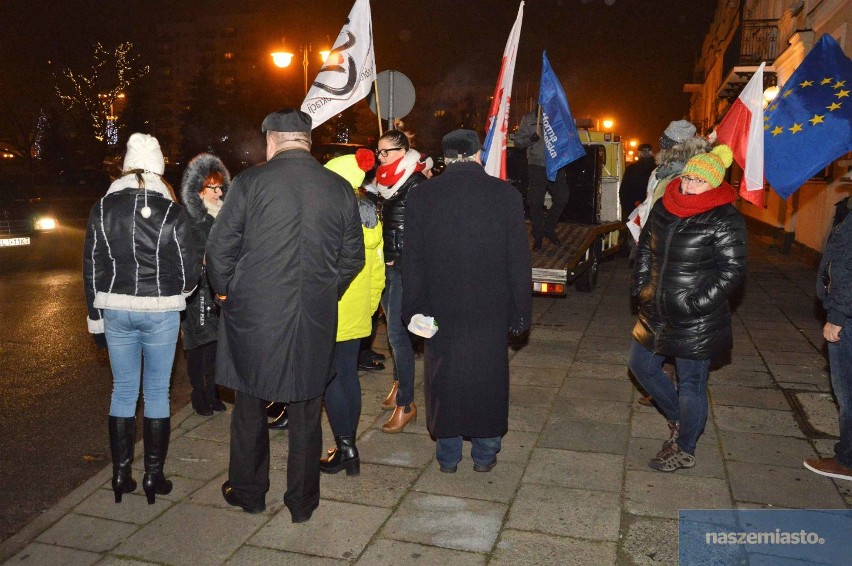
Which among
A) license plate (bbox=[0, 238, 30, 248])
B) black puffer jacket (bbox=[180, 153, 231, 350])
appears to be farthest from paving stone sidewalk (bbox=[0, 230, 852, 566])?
license plate (bbox=[0, 238, 30, 248])

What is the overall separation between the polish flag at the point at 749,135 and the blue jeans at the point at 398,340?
253cm

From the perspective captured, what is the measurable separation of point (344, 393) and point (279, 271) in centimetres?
119

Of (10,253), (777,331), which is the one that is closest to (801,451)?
(777,331)

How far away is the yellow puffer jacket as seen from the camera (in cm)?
462

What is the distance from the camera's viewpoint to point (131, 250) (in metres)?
4.04

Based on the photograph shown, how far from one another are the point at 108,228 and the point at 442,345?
1.98m

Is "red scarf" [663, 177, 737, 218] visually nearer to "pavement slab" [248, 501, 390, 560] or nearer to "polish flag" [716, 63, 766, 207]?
"polish flag" [716, 63, 766, 207]

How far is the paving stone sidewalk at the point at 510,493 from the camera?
3727 millimetres

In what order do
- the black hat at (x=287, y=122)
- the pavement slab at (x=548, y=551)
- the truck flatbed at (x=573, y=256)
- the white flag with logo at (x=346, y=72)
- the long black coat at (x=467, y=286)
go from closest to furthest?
the pavement slab at (x=548, y=551) < the black hat at (x=287, y=122) < the long black coat at (x=467, y=286) < the white flag with logo at (x=346, y=72) < the truck flatbed at (x=573, y=256)

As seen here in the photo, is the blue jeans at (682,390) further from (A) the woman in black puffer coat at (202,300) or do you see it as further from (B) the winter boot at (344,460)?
(A) the woman in black puffer coat at (202,300)

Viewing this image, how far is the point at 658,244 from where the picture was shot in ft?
15.0

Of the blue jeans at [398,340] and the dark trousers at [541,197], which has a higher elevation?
the dark trousers at [541,197]

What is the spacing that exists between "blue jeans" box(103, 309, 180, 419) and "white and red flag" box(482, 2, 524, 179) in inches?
113

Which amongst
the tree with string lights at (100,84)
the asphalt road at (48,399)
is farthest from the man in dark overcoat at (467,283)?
the tree with string lights at (100,84)
